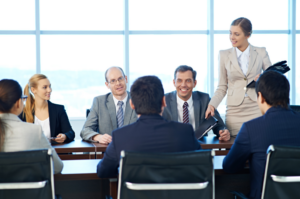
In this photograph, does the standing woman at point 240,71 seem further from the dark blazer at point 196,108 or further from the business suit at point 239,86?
the dark blazer at point 196,108

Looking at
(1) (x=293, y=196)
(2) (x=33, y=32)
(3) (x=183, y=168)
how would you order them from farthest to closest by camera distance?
(2) (x=33, y=32) < (1) (x=293, y=196) < (3) (x=183, y=168)

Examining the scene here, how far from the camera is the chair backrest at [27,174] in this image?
154cm

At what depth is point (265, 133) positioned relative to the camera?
1.79 m

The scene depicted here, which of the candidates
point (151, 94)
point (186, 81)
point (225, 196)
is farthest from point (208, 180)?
point (186, 81)

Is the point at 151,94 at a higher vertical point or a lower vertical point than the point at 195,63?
lower

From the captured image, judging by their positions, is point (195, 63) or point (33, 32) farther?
point (195, 63)

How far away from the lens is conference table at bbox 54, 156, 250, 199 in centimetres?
197

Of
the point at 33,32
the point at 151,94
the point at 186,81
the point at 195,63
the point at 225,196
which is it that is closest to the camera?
the point at 151,94

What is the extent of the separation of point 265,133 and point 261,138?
1.4 inches

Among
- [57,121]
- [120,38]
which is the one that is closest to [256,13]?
[120,38]

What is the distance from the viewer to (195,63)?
7387 millimetres

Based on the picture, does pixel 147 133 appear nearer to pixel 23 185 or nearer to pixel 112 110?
pixel 23 185

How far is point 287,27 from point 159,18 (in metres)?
3.03

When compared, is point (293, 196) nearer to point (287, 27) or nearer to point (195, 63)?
point (195, 63)
